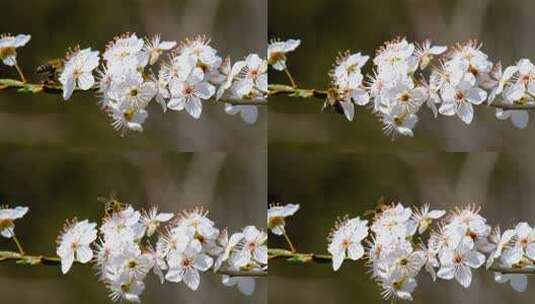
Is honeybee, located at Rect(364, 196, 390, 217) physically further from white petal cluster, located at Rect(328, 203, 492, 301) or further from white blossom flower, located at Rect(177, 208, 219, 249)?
white blossom flower, located at Rect(177, 208, 219, 249)

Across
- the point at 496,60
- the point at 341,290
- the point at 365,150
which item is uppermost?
the point at 496,60

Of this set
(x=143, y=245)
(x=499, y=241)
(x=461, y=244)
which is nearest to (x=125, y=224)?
(x=143, y=245)

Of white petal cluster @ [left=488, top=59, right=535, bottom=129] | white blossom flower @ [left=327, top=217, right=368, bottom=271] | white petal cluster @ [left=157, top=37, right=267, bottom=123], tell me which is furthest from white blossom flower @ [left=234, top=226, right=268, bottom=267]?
white petal cluster @ [left=488, top=59, right=535, bottom=129]

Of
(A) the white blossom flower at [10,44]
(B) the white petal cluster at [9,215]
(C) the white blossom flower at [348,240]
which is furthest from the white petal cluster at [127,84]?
(C) the white blossom flower at [348,240]

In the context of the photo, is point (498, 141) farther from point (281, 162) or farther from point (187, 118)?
point (187, 118)

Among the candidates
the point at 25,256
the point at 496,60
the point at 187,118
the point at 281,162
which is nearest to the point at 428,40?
the point at 496,60

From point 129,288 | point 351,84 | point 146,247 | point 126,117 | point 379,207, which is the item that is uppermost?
point 351,84

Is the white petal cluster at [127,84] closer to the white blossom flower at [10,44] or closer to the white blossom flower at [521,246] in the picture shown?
the white blossom flower at [10,44]

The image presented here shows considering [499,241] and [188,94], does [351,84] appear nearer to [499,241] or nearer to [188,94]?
[188,94]
